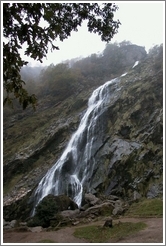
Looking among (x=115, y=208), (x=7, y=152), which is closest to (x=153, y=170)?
(x=115, y=208)

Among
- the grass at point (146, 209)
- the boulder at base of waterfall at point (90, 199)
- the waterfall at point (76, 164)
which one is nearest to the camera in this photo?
the grass at point (146, 209)

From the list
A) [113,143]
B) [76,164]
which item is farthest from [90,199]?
[113,143]

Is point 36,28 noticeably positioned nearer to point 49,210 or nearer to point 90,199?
point 49,210

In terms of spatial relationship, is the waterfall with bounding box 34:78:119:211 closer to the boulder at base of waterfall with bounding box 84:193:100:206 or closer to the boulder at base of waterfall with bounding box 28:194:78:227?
the boulder at base of waterfall with bounding box 84:193:100:206

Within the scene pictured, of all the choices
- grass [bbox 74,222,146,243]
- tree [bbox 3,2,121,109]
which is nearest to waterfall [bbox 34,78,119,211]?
grass [bbox 74,222,146,243]

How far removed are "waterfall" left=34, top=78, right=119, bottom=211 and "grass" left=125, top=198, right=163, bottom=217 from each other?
450 cm

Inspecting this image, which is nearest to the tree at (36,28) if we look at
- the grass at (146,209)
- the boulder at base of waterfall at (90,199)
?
the grass at (146,209)

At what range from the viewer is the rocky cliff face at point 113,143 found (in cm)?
1916

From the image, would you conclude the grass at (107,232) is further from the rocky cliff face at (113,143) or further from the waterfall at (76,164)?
the waterfall at (76,164)

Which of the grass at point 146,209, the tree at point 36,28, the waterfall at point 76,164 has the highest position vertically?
the tree at point 36,28

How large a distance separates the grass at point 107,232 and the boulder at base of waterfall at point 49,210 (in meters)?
3.50

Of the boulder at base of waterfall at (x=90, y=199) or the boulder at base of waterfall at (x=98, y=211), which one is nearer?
the boulder at base of waterfall at (x=98, y=211)

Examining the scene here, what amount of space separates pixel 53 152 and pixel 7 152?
6.52 m

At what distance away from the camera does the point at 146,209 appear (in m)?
14.1
